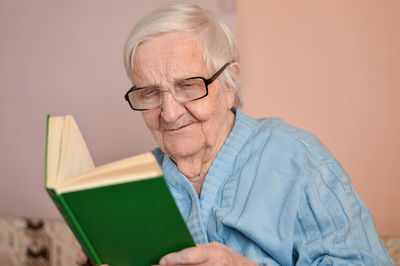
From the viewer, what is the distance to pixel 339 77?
1.63 m

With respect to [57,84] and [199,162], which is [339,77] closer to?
[199,162]

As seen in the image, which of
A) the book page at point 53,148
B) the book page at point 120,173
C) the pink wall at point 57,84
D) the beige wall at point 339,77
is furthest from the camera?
the pink wall at point 57,84

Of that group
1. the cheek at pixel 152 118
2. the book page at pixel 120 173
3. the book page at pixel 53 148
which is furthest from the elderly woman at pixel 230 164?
the book page at pixel 120 173

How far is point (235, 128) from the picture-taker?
1168 mm

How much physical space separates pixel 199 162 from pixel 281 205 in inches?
10.2

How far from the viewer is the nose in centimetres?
102

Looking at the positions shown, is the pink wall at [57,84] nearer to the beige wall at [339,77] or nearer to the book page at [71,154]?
the beige wall at [339,77]

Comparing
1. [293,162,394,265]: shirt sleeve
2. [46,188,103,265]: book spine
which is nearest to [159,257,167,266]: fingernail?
[46,188,103,265]: book spine

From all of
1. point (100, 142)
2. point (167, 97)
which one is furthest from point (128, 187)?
point (100, 142)

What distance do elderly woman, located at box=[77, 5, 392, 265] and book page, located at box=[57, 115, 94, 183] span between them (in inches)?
10.0

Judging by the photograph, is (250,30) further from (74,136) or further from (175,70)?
(74,136)

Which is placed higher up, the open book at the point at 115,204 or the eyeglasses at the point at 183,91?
the eyeglasses at the point at 183,91

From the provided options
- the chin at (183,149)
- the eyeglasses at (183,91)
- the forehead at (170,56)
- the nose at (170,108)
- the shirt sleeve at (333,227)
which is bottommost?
the shirt sleeve at (333,227)

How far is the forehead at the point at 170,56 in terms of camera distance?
1.00 metres
